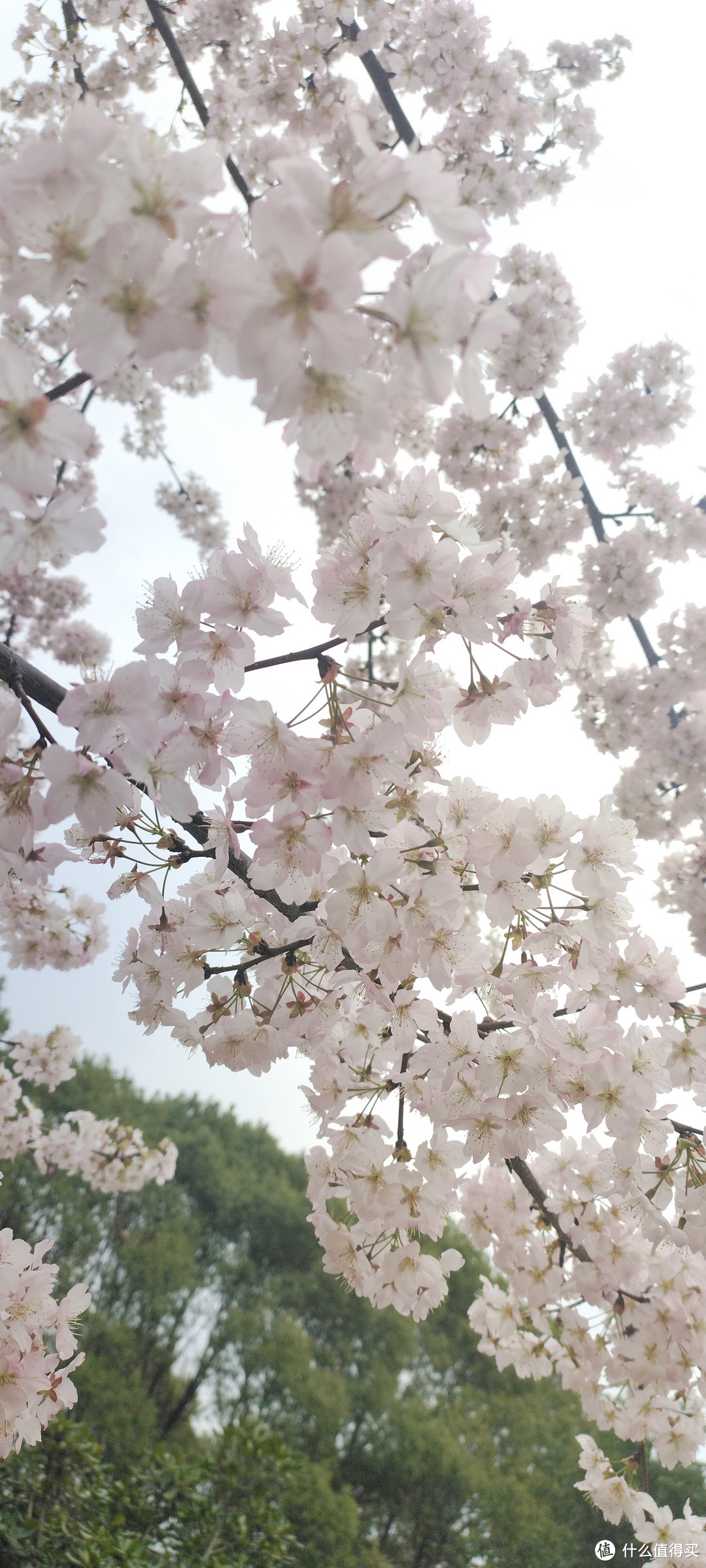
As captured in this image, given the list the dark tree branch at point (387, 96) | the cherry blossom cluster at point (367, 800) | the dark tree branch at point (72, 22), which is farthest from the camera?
the dark tree branch at point (72, 22)

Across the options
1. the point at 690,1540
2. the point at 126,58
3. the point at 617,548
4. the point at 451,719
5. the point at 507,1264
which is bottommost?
the point at 690,1540

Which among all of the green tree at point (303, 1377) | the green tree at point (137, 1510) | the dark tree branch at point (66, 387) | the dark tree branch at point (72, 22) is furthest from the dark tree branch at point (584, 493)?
the green tree at point (303, 1377)

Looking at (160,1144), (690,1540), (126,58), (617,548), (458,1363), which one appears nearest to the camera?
(690,1540)

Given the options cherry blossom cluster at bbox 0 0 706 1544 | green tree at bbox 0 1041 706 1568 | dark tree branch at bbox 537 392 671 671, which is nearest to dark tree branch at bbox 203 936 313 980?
cherry blossom cluster at bbox 0 0 706 1544

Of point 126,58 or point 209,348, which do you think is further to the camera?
point 126,58

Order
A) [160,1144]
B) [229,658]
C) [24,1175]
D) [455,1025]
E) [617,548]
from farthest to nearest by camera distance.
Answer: [24,1175] < [160,1144] < [617,548] < [455,1025] < [229,658]

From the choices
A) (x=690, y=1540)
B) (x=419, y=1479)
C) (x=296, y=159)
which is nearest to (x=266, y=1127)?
(x=419, y=1479)

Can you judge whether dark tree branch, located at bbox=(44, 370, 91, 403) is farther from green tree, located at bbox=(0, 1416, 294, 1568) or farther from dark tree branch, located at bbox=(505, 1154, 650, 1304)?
green tree, located at bbox=(0, 1416, 294, 1568)

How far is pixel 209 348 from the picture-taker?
30.1 inches

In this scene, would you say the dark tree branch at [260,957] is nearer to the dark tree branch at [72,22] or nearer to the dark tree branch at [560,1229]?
the dark tree branch at [560,1229]

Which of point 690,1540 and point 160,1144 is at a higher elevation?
point 160,1144

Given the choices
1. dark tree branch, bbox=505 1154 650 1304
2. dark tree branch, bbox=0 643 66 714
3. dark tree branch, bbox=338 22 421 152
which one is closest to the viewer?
dark tree branch, bbox=0 643 66 714

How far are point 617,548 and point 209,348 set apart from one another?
371 centimetres

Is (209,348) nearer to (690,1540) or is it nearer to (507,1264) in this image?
(507,1264)
